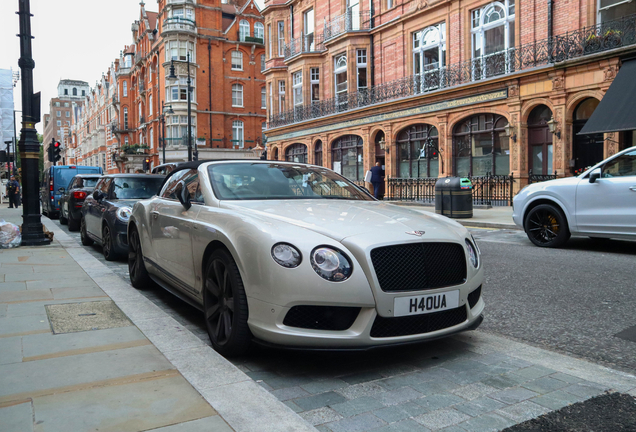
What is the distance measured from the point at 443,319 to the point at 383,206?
1.30 m

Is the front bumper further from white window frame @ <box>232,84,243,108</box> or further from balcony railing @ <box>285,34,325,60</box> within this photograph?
white window frame @ <box>232,84,243,108</box>

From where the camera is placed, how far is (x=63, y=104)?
493 feet

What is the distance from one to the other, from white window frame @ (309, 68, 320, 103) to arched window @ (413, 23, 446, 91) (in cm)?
810

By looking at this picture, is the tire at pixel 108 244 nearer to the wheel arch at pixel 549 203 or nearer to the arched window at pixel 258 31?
the wheel arch at pixel 549 203

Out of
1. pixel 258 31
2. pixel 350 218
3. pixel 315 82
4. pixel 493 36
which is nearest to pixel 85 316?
pixel 350 218

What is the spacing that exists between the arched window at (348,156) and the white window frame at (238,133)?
24.1m

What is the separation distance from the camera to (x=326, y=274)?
10.5 ft

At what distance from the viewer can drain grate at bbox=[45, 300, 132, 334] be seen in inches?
171

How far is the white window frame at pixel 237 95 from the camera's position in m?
54.0

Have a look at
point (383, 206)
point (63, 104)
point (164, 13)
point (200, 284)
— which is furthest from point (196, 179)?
point (63, 104)

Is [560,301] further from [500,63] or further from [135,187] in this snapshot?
[500,63]

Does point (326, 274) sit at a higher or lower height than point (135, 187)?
lower

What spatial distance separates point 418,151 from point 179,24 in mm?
33936

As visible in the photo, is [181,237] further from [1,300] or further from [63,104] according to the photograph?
[63,104]
